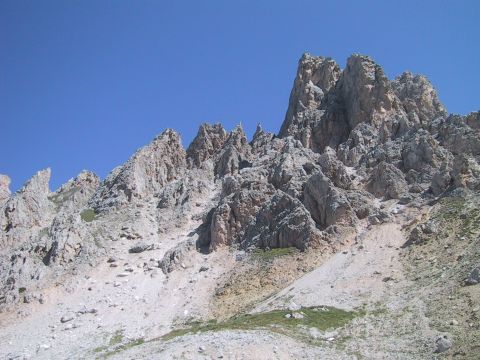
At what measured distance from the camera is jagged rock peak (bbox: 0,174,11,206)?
102 metres

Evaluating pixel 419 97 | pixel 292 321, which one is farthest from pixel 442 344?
pixel 419 97

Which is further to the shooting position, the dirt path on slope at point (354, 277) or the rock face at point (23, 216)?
the rock face at point (23, 216)

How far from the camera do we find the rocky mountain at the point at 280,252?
38594 mm

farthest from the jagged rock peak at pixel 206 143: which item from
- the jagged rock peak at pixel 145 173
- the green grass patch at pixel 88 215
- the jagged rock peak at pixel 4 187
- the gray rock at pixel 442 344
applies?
the gray rock at pixel 442 344

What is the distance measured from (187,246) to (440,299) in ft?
125

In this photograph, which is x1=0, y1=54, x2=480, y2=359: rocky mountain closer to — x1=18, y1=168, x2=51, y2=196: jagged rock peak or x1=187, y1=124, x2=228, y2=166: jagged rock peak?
x1=18, y1=168, x2=51, y2=196: jagged rock peak

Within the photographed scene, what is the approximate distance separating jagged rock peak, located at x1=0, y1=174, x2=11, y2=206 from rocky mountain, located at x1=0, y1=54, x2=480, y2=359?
0.46 metres

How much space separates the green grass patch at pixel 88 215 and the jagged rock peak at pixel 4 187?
23804 millimetres

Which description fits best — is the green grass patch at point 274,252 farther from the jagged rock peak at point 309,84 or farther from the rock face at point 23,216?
the jagged rock peak at point 309,84

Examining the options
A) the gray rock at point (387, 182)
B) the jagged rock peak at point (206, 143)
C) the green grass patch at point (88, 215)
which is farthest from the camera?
the jagged rock peak at point (206, 143)

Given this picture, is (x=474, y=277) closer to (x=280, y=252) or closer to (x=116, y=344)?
(x=280, y=252)

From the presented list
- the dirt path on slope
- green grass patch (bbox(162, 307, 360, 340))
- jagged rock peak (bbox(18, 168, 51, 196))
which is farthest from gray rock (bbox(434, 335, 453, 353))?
jagged rock peak (bbox(18, 168, 51, 196))

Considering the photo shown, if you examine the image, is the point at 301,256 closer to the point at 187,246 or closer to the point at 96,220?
the point at 187,246

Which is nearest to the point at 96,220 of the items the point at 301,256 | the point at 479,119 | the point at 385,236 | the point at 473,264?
the point at 301,256
